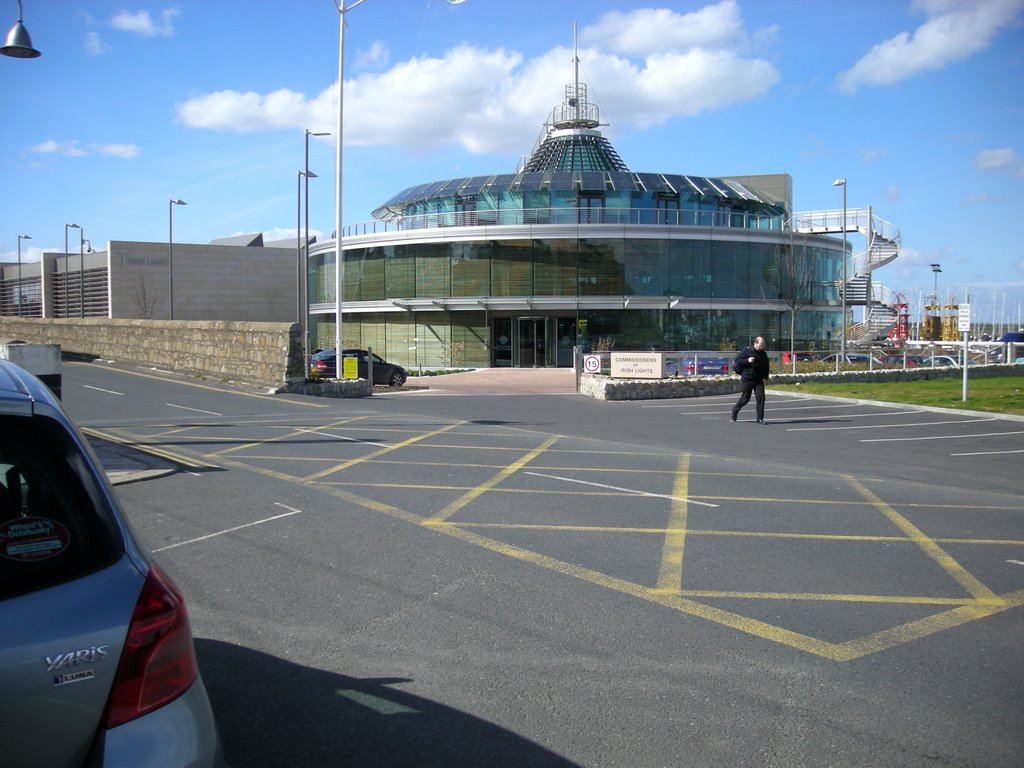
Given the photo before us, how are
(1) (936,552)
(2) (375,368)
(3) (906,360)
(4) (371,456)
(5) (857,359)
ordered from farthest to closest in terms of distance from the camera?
(5) (857,359) < (3) (906,360) < (2) (375,368) < (4) (371,456) < (1) (936,552)

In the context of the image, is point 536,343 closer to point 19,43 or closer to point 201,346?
point 201,346

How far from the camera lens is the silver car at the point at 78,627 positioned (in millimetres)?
2219

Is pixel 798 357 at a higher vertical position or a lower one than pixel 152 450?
higher

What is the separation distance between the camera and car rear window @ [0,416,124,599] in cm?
239

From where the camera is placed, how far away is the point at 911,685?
443cm

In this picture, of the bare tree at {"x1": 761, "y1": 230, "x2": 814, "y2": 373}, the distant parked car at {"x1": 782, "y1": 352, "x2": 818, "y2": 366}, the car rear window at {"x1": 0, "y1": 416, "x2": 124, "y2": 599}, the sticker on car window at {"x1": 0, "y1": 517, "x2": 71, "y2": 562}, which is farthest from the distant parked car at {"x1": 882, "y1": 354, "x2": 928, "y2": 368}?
the sticker on car window at {"x1": 0, "y1": 517, "x2": 71, "y2": 562}

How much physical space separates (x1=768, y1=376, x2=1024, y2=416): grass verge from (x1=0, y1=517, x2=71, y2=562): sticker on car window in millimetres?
21406

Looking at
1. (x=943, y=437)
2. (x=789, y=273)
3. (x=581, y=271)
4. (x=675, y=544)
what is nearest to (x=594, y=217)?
(x=581, y=271)

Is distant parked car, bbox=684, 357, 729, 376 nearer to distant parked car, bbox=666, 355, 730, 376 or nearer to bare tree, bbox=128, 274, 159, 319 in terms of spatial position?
distant parked car, bbox=666, 355, 730, 376

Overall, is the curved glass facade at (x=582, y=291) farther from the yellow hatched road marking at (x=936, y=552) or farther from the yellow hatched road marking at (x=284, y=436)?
the yellow hatched road marking at (x=936, y=552)

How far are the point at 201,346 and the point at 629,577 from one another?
78.5 ft

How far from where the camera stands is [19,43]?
1138 centimetres

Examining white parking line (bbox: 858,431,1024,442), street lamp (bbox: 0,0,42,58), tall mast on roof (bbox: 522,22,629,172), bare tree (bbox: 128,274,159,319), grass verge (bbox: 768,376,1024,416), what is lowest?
white parking line (bbox: 858,431,1024,442)

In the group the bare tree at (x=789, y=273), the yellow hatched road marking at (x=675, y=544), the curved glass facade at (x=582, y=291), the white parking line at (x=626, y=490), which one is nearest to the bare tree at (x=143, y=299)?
the curved glass facade at (x=582, y=291)
